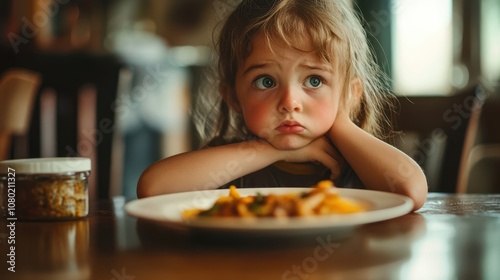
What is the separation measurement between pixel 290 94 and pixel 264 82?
0.20 feet

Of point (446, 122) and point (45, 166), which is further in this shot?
point (446, 122)

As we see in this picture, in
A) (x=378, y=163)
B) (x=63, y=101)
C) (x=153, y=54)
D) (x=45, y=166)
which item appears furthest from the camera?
(x=153, y=54)

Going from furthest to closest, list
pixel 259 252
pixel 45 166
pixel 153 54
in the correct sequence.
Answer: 1. pixel 153 54
2. pixel 45 166
3. pixel 259 252

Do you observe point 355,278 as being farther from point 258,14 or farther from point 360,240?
point 258,14

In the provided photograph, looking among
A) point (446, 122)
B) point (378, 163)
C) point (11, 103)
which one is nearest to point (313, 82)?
point (378, 163)

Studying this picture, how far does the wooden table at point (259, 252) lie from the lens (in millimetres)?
498

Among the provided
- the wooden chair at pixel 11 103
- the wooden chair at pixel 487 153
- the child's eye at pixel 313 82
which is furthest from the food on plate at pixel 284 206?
the wooden chair at pixel 487 153

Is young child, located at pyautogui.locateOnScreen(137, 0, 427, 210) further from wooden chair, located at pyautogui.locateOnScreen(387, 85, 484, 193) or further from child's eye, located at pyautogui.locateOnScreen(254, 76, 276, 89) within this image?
wooden chair, located at pyautogui.locateOnScreen(387, 85, 484, 193)

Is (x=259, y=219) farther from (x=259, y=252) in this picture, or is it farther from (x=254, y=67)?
(x=254, y=67)

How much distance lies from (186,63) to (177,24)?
13.7 inches

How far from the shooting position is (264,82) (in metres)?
0.95

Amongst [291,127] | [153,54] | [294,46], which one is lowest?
[291,127]

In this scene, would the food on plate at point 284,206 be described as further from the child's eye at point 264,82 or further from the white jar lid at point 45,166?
the child's eye at point 264,82

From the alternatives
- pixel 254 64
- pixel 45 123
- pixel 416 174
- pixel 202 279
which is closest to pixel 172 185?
pixel 254 64
